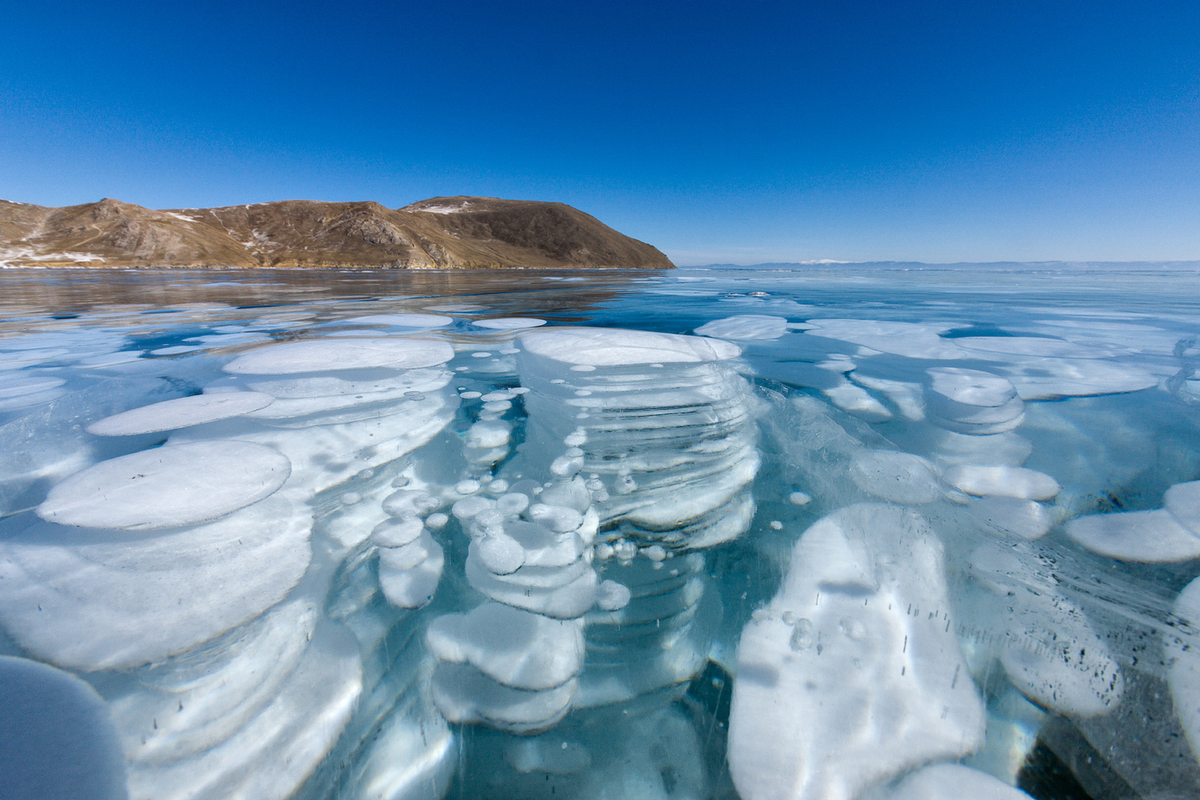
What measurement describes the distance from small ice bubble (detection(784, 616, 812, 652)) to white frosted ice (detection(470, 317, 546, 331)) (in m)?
5.17

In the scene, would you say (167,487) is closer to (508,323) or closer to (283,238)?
(508,323)

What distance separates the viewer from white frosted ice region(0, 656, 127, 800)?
78 centimetres

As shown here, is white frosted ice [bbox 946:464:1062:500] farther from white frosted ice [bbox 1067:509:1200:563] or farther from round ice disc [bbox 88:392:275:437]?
round ice disc [bbox 88:392:275:437]

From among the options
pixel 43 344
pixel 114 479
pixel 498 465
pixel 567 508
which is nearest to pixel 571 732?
pixel 567 508

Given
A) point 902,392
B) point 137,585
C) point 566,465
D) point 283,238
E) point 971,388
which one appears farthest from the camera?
point 283,238

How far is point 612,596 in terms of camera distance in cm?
142

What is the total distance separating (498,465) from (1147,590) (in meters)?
2.33

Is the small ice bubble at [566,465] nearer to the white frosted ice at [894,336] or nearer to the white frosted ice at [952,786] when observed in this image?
the white frosted ice at [952,786]

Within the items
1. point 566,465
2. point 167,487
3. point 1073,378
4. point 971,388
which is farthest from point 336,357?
point 1073,378

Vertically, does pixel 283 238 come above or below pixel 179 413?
above

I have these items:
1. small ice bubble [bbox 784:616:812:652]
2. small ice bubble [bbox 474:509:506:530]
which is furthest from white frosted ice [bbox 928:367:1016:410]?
small ice bubble [bbox 474:509:506:530]

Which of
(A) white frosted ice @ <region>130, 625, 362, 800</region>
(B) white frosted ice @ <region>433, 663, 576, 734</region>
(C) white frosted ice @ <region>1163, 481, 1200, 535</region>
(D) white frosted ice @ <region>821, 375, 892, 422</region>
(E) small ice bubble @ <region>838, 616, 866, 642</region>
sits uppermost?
(D) white frosted ice @ <region>821, 375, 892, 422</region>

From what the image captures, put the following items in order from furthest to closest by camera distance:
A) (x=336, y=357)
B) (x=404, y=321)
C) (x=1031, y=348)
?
(x=404, y=321), (x=1031, y=348), (x=336, y=357)

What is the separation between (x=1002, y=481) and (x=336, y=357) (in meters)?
4.15
